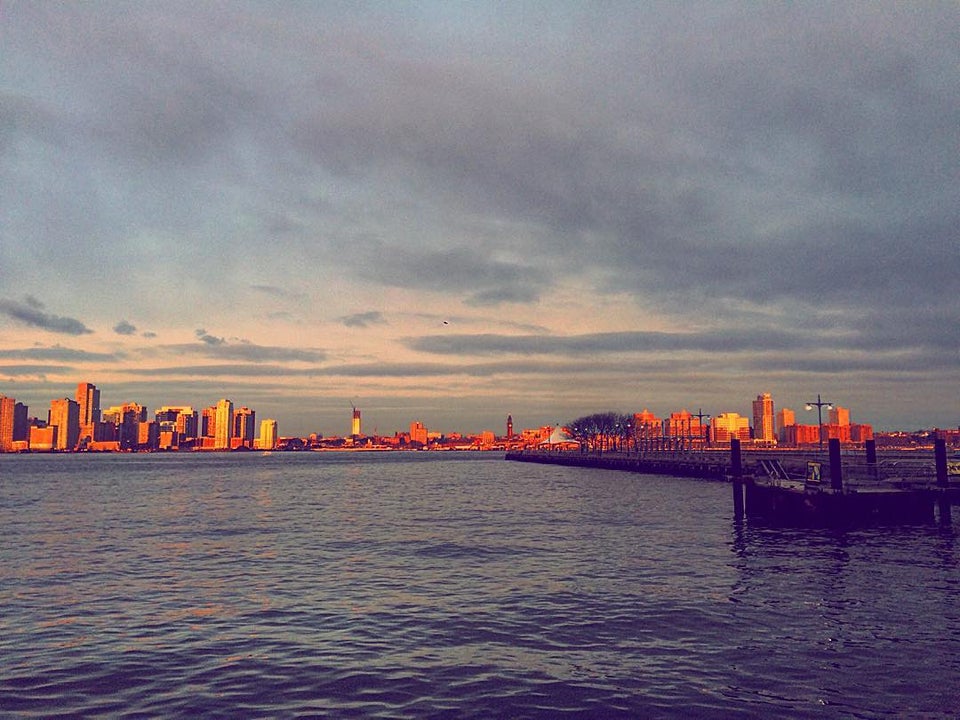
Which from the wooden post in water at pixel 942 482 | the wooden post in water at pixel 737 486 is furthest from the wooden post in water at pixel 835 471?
the wooden post in water at pixel 737 486

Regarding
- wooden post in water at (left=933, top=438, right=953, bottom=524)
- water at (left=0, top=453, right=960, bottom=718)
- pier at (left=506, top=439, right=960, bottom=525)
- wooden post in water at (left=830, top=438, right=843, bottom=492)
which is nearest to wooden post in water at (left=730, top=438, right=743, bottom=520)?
pier at (left=506, top=439, right=960, bottom=525)

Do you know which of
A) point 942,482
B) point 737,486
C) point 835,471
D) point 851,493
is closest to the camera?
point 851,493

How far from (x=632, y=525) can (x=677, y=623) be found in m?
27.3

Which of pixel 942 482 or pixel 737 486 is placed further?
pixel 737 486

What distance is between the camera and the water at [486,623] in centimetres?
1565

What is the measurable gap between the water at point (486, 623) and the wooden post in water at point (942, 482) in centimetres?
167

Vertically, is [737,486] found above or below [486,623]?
above

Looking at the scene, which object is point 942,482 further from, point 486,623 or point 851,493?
point 486,623

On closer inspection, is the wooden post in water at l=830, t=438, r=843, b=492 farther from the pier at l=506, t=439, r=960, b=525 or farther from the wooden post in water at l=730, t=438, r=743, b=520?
the wooden post in water at l=730, t=438, r=743, b=520

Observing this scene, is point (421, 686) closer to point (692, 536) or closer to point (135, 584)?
point (135, 584)

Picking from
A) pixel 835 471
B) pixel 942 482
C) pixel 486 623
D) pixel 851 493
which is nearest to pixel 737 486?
pixel 835 471

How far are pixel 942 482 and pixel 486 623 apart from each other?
38785 millimetres

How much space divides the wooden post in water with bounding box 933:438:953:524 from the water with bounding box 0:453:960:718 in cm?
167

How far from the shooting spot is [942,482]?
151 ft
